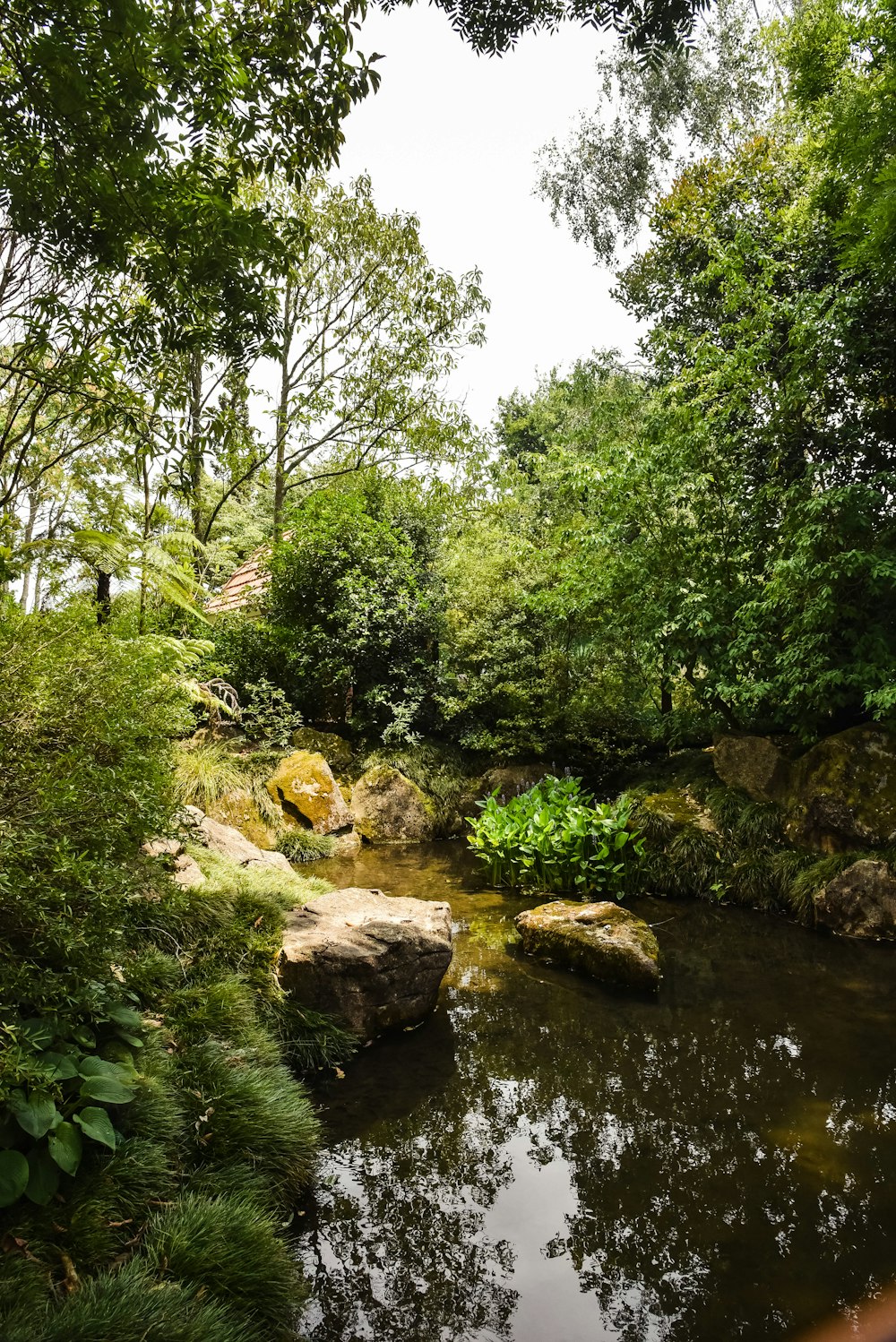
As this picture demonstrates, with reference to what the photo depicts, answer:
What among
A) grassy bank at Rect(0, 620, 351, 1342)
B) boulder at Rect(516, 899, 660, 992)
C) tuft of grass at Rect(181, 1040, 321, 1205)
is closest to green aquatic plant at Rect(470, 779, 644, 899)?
boulder at Rect(516, 899, 660, 992)

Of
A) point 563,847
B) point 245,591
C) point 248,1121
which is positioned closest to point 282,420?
point 245,591

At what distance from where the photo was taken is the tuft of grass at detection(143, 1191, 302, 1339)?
2486mm

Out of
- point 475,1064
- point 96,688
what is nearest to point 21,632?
point 96,688

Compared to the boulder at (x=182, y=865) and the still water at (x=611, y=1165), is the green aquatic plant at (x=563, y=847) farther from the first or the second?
the boulder at (x=182, y=865)

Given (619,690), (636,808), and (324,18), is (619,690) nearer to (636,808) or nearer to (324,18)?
(636,808)

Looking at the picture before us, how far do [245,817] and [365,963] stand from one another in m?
5.34

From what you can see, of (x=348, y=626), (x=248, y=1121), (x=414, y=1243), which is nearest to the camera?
(x=414, y=1243)

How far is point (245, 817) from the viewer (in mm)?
9648

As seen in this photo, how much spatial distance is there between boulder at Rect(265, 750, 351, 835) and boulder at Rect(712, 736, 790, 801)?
542 cm

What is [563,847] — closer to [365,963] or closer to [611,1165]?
[365,963]

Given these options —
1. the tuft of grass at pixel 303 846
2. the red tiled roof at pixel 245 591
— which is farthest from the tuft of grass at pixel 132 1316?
the red tiled roof at pixel 245 591

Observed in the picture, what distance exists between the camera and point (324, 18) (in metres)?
2.93

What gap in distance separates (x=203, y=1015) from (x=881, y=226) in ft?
28.2

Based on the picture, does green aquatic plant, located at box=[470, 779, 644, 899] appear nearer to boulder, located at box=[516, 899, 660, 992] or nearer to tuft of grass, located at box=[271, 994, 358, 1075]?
boulder, located at box=[516, 899, 660, 992]
